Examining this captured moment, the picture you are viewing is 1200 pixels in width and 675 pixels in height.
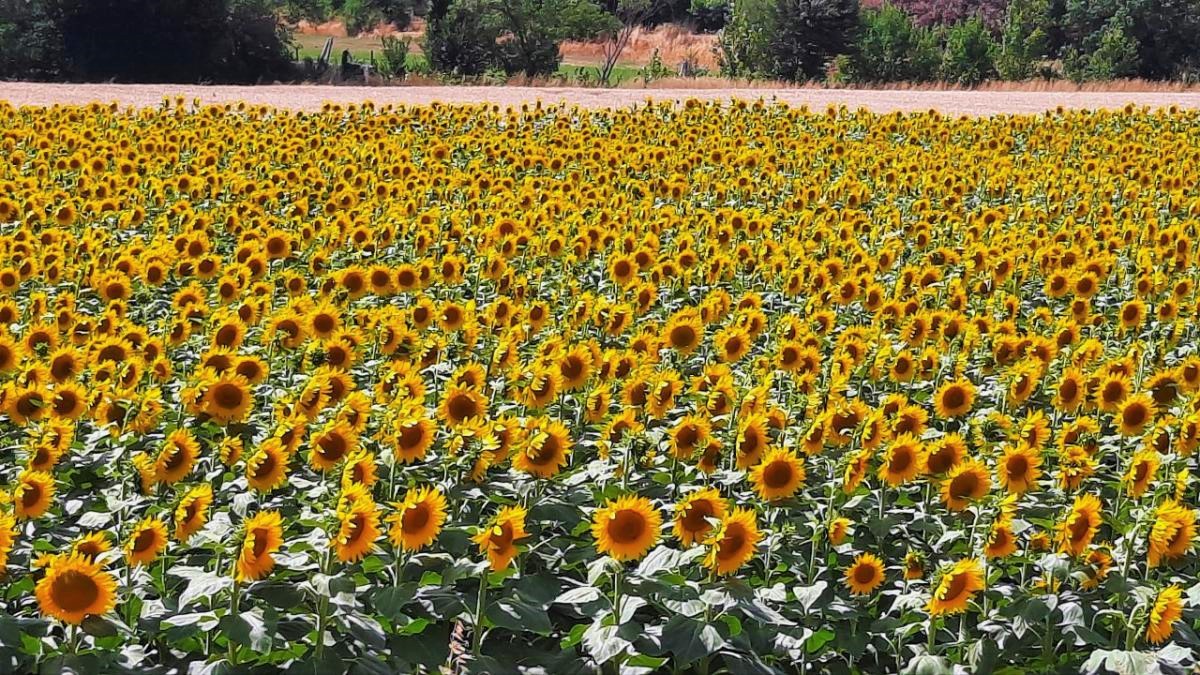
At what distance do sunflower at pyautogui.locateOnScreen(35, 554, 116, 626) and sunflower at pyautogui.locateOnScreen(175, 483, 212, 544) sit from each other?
1.18 ft

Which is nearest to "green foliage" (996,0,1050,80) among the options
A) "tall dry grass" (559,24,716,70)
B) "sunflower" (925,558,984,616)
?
"tall dry grass" (559,24,716,70)

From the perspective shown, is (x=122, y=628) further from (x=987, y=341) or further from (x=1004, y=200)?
(x=1004, y=200)

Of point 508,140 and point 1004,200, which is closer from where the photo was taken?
point 1004,200

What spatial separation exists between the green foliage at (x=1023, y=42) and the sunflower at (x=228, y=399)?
41290mm

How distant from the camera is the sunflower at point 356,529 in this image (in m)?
3.36

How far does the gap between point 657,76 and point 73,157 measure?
2812 centimetres

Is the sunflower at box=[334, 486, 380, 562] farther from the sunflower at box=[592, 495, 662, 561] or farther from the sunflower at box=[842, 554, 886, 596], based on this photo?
the sunflower at box=[842, 554, 886, 596]

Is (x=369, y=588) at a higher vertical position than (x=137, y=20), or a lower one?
lower

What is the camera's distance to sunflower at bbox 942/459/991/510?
406 cm

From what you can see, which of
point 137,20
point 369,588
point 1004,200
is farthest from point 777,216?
point 137,20

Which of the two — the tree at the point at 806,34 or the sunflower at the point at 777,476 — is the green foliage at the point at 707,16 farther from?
the sunflower at the point at 777,476

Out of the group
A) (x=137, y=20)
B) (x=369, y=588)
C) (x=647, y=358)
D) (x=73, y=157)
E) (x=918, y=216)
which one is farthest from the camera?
(x=137, y=20)

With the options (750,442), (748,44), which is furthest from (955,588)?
(748,44)

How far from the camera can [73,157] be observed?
35.7ft
